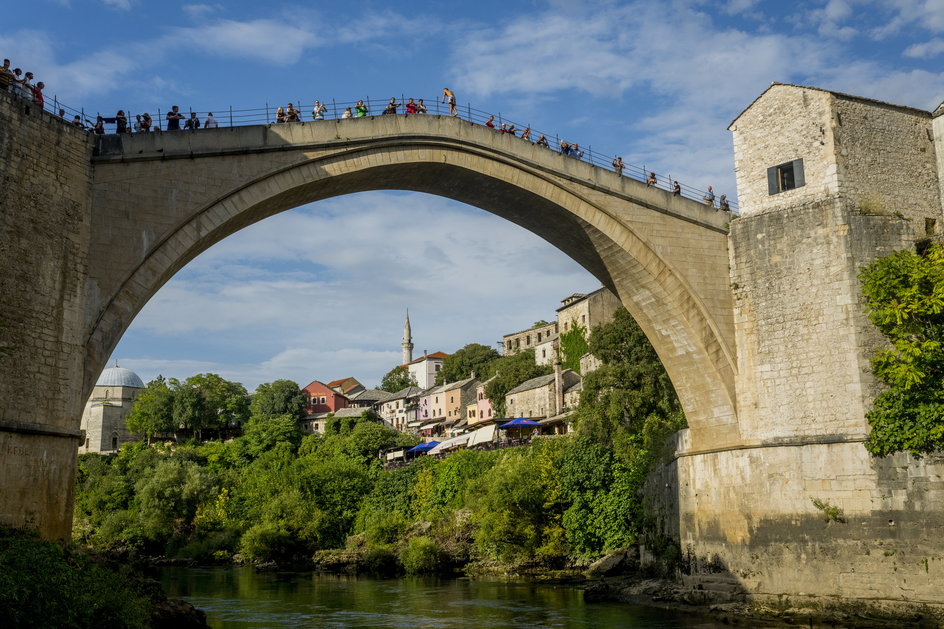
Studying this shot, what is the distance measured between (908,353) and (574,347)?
42.2 m

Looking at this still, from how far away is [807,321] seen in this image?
17984mm

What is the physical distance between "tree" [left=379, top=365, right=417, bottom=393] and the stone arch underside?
248 ft

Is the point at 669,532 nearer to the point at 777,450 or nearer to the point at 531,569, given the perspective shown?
the point at 777,450

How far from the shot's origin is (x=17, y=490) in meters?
13.1

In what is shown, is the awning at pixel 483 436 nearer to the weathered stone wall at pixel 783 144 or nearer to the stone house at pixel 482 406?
the stone house at pixel 482 406

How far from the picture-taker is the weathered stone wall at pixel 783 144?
1825 centimetres

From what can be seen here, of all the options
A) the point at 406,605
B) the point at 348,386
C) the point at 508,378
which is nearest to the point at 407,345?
the point at 348,386

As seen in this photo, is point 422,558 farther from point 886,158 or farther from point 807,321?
point 886,158

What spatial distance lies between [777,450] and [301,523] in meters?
24.4

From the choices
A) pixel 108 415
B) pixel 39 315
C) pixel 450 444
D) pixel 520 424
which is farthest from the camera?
pixel 108 415

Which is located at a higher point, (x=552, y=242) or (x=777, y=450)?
(x=552, y=242)

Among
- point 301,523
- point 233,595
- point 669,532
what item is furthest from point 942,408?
point 301,523

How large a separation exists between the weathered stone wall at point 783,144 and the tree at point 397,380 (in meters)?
77.4

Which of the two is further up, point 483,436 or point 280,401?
point 280,401
